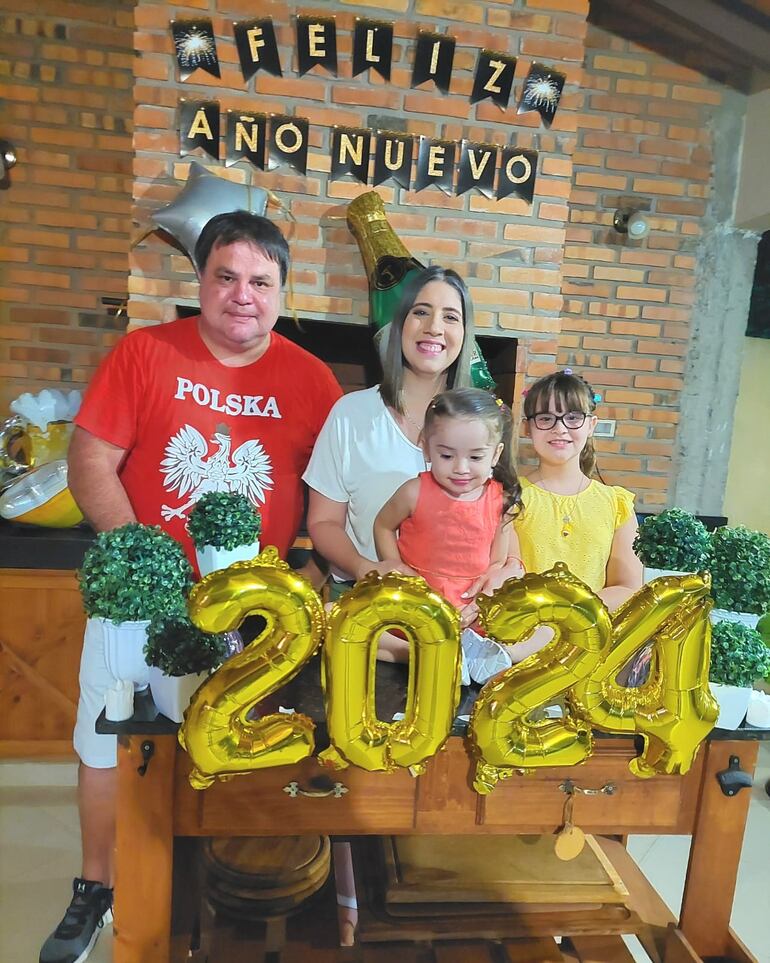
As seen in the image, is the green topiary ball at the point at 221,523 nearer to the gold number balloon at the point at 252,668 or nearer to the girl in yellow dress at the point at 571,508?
the gold number balloon at the point at 252,668

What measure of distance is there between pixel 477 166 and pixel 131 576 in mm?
1796

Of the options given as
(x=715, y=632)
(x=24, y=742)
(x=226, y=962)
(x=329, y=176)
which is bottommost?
(x=24, y=742)

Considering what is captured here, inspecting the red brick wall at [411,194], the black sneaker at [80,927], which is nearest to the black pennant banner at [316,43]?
the red brick wall at [411,194]

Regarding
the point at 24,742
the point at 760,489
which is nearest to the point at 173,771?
the point at 24,742

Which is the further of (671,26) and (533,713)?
(671,26)

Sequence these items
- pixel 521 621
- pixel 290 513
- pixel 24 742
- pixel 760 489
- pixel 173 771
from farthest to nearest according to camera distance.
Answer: pixel 760 489
pixel 24 742
pixel 290 513
pixel 173 771
pixel 521 621

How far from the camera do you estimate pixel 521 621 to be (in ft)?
2.46

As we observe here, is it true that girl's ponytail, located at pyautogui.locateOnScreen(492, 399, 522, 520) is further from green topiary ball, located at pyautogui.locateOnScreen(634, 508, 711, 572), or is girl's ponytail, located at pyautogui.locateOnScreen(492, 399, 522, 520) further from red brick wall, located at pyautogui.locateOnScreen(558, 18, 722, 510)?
red brick wall, located at pyautogui.locateOnScreen(558, 18, 722, 510)

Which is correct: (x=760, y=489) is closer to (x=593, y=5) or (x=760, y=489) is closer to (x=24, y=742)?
(x=593, y=5)

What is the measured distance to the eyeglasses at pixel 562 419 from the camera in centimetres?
104

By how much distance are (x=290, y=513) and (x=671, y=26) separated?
269 cm

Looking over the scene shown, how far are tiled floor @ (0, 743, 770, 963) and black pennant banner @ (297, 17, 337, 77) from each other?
88.3 inches

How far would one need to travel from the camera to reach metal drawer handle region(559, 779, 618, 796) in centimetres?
92

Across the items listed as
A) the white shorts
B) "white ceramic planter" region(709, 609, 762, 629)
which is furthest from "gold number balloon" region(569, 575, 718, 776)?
the white shorts
